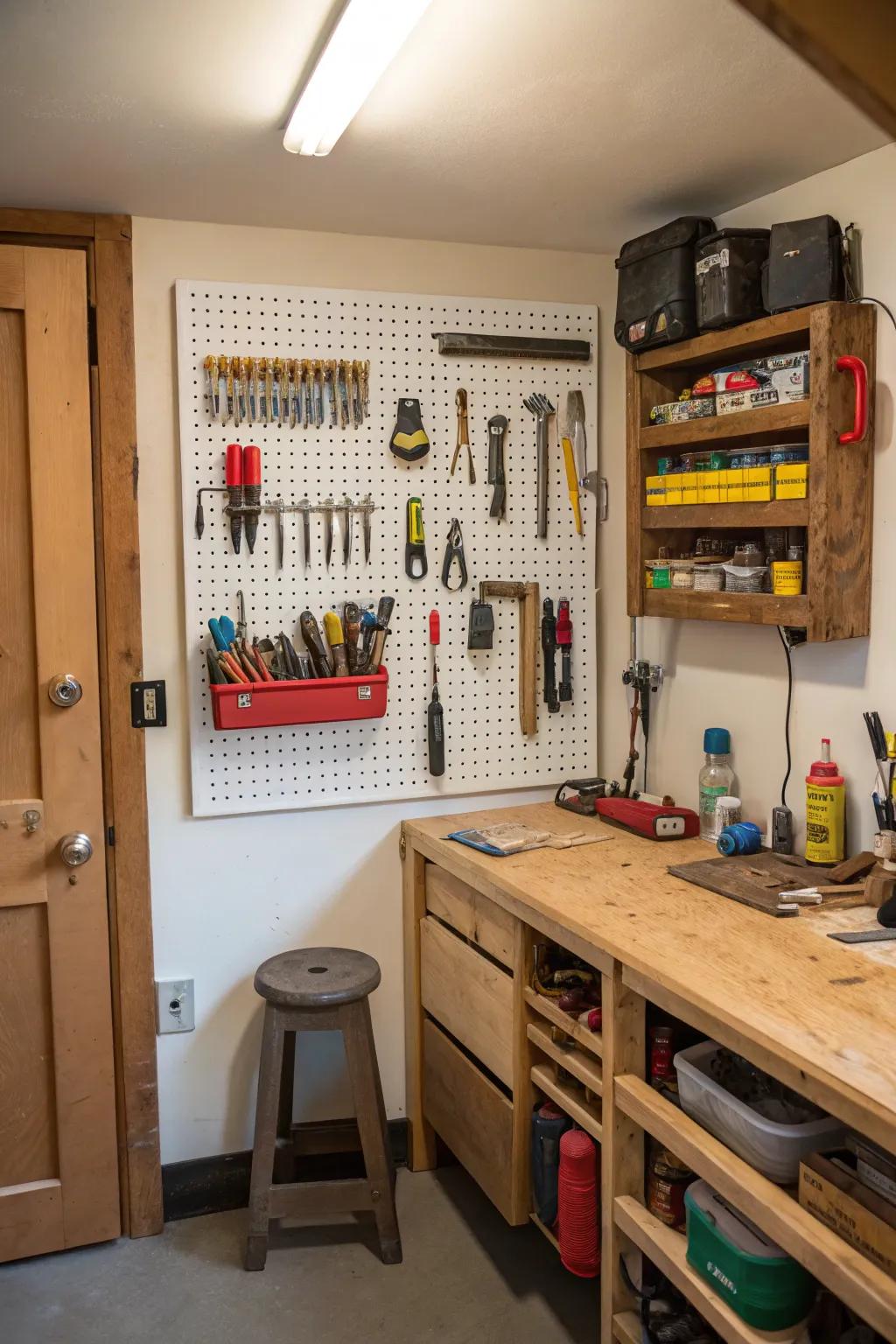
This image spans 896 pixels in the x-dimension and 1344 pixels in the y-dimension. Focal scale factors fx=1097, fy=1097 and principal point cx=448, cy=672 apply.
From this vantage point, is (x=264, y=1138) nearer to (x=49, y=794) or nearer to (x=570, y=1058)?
(x=570, y=1058)

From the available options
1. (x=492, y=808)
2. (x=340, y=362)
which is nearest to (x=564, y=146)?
(x=340, y=362)

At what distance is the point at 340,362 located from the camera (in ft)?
8.56

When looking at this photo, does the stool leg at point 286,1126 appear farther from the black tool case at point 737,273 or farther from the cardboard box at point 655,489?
the black tool case at point 737,273

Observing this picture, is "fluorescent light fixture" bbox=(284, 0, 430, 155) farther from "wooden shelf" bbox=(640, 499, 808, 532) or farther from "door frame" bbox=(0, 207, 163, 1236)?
"wooden shelf" bbox=(640, 499, 808, 532)

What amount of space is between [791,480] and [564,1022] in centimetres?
110

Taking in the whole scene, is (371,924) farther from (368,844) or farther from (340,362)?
(340,362)

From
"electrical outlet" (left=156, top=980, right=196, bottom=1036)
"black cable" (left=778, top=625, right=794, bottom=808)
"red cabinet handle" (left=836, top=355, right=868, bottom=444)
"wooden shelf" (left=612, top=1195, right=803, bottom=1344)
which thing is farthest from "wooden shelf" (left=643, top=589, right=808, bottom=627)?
"electrical outlet" (left=156, top=980, right=196, bottom=1036)

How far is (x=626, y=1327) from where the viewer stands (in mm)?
1861

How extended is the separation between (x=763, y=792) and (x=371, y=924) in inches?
40.5

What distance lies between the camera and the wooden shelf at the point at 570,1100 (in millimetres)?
1956

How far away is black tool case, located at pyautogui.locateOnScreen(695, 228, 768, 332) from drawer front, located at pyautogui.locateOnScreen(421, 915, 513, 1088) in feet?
4.66

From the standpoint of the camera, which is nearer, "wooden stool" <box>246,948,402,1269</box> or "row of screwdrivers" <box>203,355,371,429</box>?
"wooden stool" <box>246,948,402,1269</box>

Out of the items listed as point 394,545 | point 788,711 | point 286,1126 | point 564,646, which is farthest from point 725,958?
point 286,1126

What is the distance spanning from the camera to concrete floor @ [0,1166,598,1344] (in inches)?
86.6
